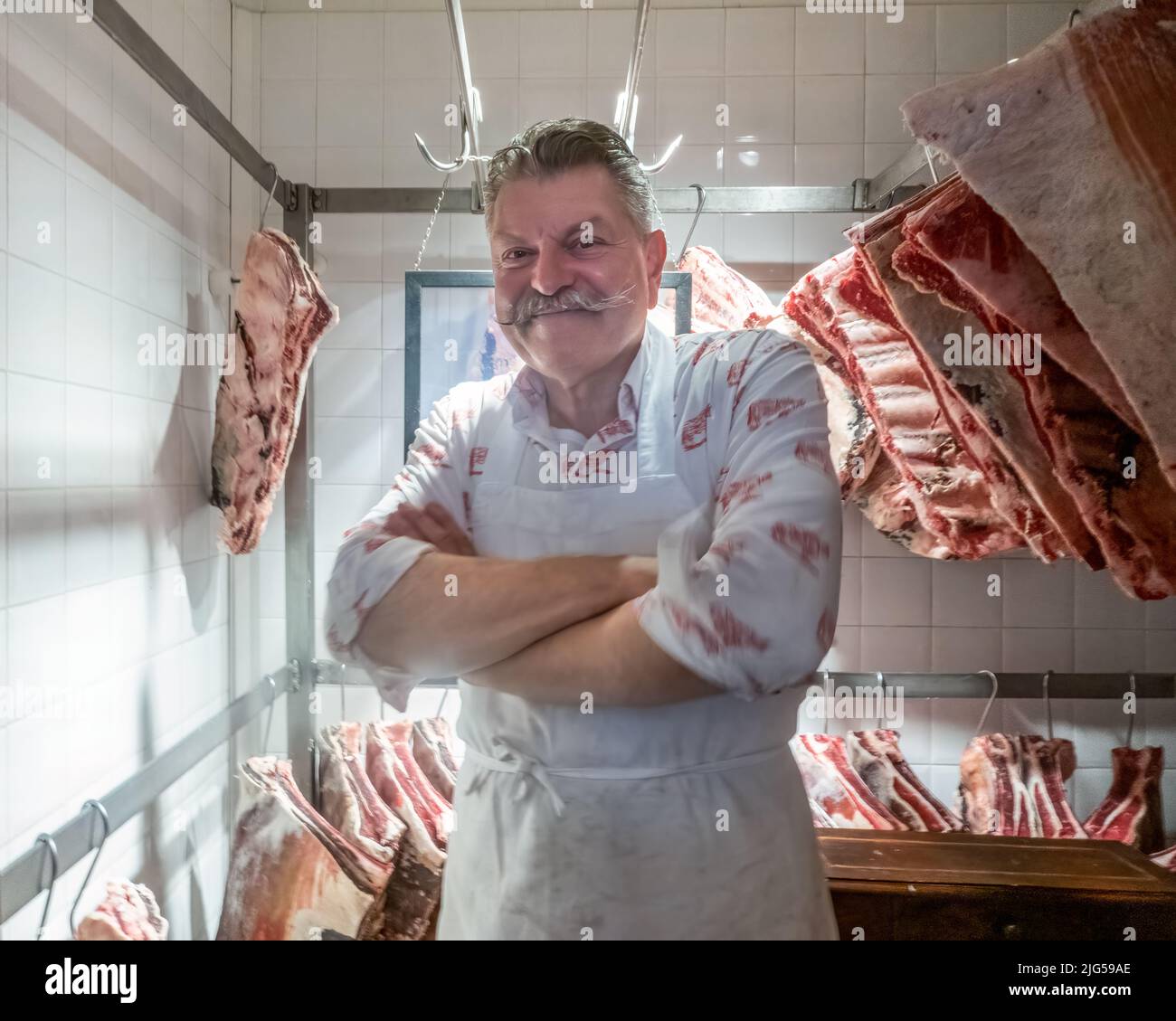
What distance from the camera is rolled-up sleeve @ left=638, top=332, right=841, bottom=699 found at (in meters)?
0.57

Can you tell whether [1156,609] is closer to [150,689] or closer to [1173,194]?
[1173,194]

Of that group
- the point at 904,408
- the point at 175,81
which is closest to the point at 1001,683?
the point at 904,408

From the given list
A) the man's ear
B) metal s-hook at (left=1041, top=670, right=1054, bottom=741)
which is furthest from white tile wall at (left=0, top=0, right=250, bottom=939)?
metal s-hook at (left=1041, top=670, right=1054, bottom=741)

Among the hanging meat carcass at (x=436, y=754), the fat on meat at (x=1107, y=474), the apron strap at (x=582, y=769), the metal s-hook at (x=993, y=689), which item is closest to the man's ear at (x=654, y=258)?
the fat on meat at (x=1107, y=474)

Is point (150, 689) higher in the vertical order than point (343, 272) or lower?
lower

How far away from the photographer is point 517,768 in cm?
73

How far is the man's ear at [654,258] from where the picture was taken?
0.74 meters

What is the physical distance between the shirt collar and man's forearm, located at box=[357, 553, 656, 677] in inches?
5.5

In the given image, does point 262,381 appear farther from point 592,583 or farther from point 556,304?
point 592,583

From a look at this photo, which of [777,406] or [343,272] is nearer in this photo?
[777,406]

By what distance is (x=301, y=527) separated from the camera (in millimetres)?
1646

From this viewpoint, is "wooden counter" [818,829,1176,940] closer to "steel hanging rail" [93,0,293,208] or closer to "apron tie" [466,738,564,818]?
"apron tie" [466,738,564,818]
